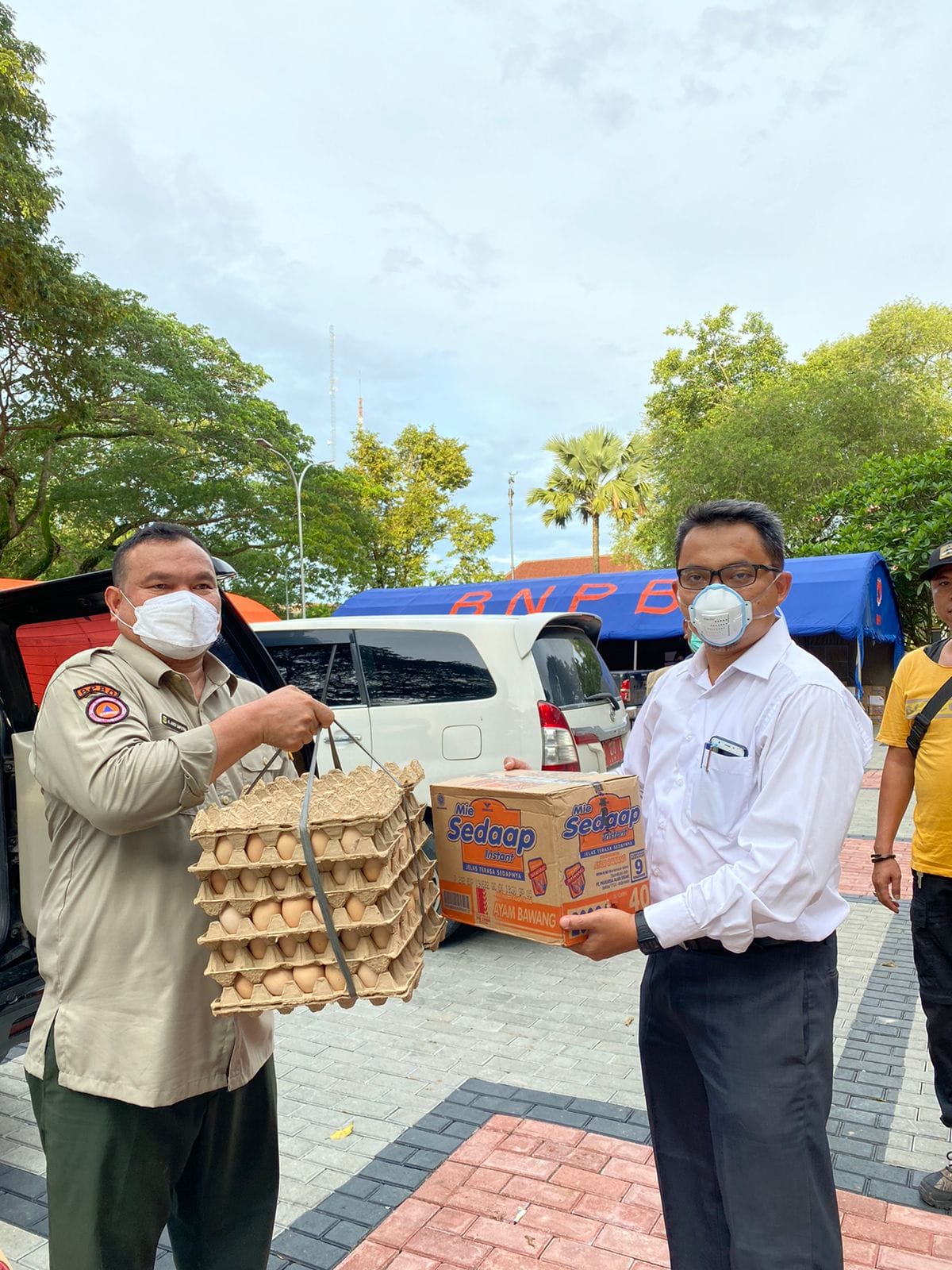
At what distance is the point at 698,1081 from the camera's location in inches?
80.9

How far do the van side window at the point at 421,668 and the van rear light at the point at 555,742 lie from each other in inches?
14.1

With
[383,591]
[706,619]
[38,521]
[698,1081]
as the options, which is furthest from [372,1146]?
[38,521]

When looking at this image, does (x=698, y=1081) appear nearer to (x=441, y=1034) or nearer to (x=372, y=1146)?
(x=372, y=1146)

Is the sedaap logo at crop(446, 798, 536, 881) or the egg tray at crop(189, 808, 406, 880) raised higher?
the egg tray at crop(189, 808, 406, 880)

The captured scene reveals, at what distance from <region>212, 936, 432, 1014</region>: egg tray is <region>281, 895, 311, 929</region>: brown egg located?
12cm

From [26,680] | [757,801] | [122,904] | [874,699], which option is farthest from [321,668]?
[874,699]

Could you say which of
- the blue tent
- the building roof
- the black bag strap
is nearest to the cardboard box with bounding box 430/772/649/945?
the black bag strap

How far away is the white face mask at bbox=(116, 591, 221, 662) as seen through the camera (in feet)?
6.27

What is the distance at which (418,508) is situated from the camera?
33562mm

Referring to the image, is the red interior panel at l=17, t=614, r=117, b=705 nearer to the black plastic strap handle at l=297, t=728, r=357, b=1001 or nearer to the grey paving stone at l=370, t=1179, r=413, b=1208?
the black plastic strap handle at l=297, t=728, r=357, b=1001

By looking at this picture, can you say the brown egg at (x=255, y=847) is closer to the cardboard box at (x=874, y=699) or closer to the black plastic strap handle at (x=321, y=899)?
the black plastic strap handle at (x=321, y=899)

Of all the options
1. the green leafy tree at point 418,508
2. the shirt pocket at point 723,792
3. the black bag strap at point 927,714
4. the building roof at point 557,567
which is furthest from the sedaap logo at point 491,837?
the building roof at point 557,567

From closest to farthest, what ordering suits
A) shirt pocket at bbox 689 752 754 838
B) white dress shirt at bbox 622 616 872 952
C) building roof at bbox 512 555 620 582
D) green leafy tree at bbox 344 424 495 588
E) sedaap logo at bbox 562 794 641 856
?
white dress shirt at bbox 622 616 872 952
shirt pocket at bbox 689 752 754 838
sedaap logo at bbox 562 794 641 856
green leafy tree at bbox 344 424 495 588
building roof at bbox 512 555 620 582

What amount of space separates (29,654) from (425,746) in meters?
2.78
